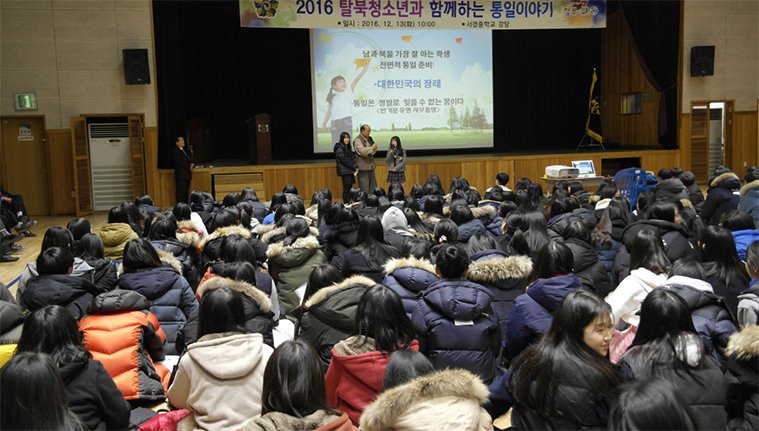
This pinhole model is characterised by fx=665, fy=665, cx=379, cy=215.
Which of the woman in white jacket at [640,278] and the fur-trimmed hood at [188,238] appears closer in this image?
the woman in white jacket at [640,278]

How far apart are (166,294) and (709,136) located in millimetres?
12186

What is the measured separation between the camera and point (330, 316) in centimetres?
295

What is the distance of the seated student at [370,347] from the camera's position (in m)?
2.44

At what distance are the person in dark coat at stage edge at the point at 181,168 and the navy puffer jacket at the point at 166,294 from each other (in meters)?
6.91

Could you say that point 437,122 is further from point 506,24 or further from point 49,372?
point 49,372

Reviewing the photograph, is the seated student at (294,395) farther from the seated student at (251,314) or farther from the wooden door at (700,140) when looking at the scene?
the wooden door at (700,140)

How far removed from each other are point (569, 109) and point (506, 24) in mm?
5120

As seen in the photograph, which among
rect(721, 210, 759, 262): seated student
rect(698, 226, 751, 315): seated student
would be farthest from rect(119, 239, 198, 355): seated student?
rect(721, 210, 759, 262): seated student

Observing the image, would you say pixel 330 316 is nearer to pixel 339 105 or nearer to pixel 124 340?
pixel 124 340

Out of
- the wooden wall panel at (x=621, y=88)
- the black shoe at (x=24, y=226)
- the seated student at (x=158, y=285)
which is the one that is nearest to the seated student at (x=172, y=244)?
the seated student at (x=158, y=285)

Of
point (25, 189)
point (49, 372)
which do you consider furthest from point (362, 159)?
point (49, 372)

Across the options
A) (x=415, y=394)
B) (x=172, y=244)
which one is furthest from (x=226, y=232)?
(x=415, y=394)

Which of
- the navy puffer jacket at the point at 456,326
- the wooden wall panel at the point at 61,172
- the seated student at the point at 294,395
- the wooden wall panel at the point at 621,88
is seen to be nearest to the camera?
the seated student at the point at 294,395

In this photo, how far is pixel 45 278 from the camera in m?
3.38
